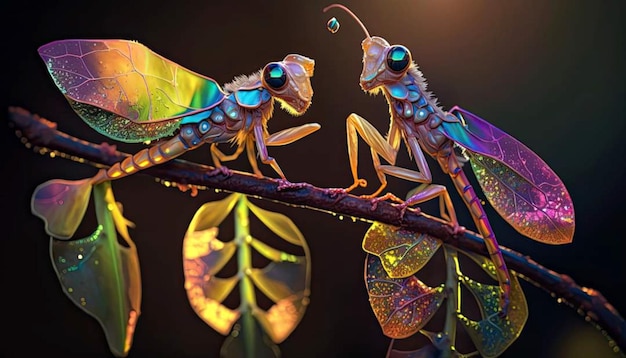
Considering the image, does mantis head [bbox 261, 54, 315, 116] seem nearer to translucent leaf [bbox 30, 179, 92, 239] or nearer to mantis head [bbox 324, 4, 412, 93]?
mantis head [bbox 324, 4, 412, 93]

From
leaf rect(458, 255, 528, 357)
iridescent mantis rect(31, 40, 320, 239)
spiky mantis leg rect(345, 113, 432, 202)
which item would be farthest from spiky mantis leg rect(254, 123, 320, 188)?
leaf rect(458, 255, 528, 357)

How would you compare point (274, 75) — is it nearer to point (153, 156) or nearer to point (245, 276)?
point (153, 156)

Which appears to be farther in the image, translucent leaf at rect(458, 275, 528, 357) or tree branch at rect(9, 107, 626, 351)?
translucent leaf at rect(458, 275, 528, 357)

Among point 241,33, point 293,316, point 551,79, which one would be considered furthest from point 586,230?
point 241,33

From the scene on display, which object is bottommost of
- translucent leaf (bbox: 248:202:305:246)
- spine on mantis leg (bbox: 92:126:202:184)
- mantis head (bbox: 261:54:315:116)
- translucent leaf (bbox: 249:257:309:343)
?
translucent leaf (bbox: 249:257:309:343)

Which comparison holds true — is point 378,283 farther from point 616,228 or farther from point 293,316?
point 616,228

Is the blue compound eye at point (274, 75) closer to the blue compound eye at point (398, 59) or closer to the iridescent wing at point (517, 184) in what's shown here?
the blue compound eye at point (398, 59)

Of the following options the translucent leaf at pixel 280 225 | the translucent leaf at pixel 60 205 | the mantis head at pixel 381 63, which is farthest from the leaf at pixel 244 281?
the mantis head at pixel 381 63

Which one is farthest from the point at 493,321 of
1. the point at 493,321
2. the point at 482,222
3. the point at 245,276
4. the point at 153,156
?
the point at 153,156
